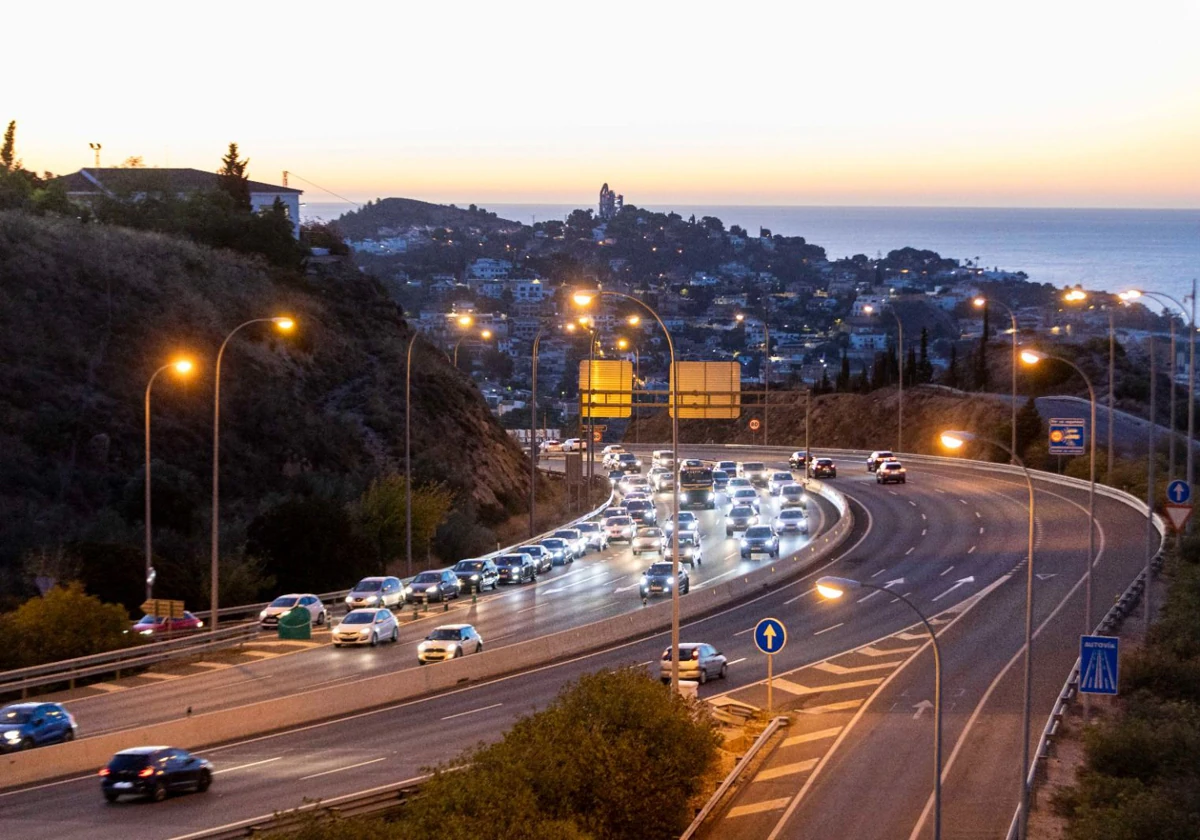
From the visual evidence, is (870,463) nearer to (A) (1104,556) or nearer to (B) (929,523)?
(B) (929,523)

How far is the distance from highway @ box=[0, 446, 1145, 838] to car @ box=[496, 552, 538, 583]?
43.1 inches

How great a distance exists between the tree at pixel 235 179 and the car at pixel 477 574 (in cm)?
4724

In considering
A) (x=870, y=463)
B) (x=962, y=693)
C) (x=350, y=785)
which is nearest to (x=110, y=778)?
(x=350, y=785)

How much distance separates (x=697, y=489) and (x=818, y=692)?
39.3 meters

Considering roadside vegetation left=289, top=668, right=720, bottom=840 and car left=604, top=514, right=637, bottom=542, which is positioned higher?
roadside vegetation left=289, top=668, right=720, bottom=840

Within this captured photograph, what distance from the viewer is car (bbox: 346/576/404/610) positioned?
4228 centimetres

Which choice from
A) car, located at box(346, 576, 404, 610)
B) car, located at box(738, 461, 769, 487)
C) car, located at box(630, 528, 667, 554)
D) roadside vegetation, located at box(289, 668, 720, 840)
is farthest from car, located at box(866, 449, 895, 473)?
roadside vegetation, located at box(289, 668, 720, 840)

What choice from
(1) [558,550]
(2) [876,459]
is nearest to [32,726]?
(1) [558,550]

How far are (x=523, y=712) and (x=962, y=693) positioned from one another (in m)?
10.2

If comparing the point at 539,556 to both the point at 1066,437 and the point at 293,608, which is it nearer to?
the point at 293,608

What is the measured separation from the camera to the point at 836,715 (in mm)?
30781

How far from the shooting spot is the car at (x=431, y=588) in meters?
44.2

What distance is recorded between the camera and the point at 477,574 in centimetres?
4753

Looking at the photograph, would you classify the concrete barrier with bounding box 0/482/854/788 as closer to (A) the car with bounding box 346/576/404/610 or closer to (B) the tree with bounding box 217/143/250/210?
(A) the car with bounding box 346/576/404/610
